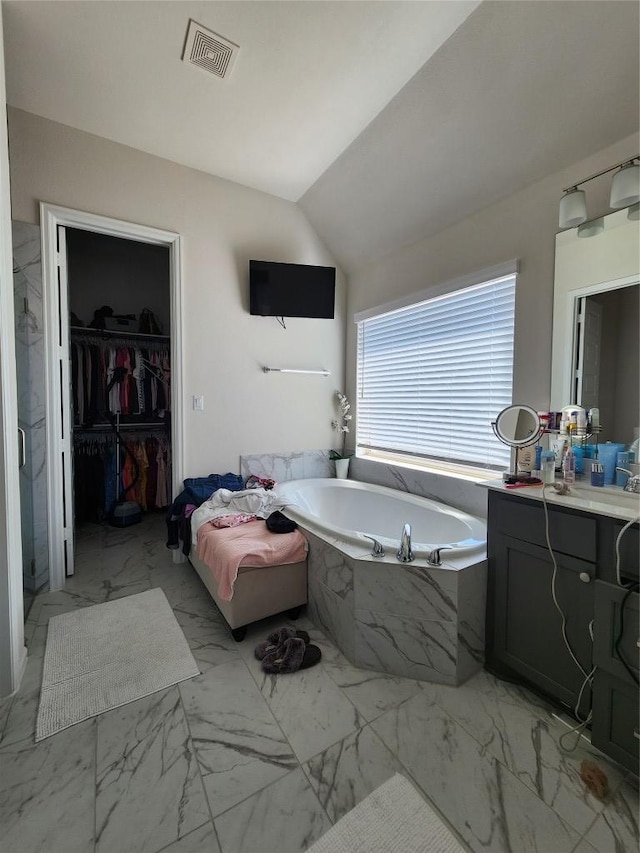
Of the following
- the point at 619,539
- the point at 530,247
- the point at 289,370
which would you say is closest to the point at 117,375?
the point at 289,370

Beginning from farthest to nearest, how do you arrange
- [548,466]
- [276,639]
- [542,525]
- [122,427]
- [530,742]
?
1. [122,427]
2. [276,639]
3. [548,466]
4. [542,525]
5. [530,742]

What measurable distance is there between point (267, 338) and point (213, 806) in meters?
2.70

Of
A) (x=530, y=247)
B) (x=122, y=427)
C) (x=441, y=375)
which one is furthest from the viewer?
(x=122, y=427)

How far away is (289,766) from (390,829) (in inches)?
14.0

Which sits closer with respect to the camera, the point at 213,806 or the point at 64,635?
the point at 213,806

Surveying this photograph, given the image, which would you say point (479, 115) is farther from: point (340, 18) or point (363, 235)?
point (363, 235)

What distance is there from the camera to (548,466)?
1618 mm

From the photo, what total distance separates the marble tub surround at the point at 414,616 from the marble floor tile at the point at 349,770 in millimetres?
350

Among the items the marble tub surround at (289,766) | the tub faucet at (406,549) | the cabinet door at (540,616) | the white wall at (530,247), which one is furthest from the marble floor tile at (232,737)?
the white wall at (530,247)

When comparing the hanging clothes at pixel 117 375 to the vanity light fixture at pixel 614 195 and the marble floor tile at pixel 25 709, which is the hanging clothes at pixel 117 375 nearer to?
the marble floor tile at pixel 25 709

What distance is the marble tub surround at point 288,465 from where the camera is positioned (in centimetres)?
293

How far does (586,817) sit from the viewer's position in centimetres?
104

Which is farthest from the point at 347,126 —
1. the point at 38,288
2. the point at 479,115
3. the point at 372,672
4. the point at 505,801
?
the point at 505,801

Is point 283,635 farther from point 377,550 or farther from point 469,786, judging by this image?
point 469,786
